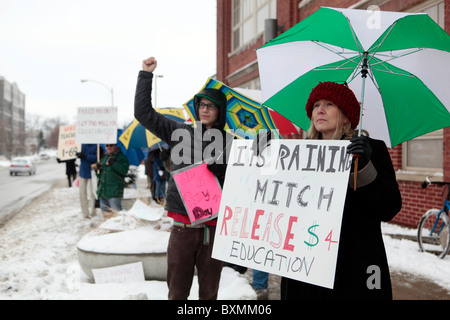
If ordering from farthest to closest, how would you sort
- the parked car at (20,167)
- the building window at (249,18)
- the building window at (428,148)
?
the parked car at (20,167)
the building window at (249,18)
the building window at (428,148)

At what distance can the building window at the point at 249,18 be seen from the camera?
45.0 feet

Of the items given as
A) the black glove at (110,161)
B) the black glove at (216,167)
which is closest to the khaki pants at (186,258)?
the black glove at (216,167)

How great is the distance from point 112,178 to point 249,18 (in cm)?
1070

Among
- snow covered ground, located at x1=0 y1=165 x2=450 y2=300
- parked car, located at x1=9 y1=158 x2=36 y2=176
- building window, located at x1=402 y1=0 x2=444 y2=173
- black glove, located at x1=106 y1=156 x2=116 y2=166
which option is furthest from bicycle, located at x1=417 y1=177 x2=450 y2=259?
parked car, located at x1=9 y1=158 x2=36 y2=176

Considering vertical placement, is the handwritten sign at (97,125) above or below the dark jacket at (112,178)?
above

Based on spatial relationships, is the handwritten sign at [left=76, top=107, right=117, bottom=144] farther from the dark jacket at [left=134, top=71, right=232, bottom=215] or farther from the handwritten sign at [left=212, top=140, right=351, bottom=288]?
the handwritten sign at [left=212, top=140, right=351, bottom=288]

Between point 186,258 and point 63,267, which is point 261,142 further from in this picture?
point 63,267

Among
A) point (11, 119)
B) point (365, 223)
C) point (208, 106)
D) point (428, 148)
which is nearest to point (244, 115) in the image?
point (208, 106)

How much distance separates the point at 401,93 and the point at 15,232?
7545 mm

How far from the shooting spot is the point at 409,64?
2.30 m

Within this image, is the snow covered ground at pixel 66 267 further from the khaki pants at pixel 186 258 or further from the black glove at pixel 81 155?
the black glove at pixel 81 155

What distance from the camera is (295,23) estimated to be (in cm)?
1147

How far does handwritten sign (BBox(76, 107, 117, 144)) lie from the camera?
729 cm

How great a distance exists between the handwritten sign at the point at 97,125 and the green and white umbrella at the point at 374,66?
524 centimetres
